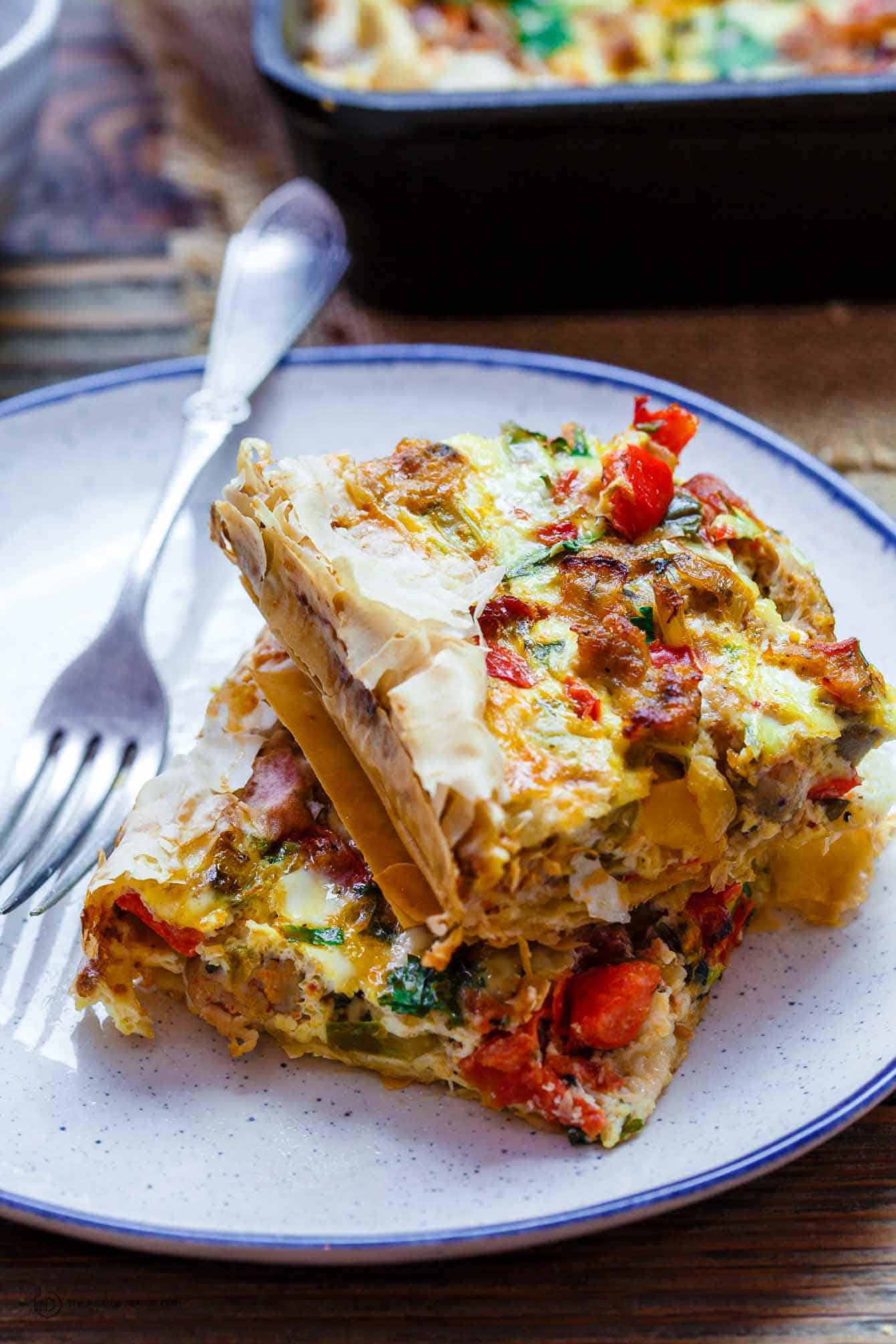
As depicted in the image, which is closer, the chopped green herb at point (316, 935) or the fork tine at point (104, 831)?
the chopped green herb at point (316, 935)

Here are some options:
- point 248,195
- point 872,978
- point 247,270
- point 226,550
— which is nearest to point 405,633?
point 226,550

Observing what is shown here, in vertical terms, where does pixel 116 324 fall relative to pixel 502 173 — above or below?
below

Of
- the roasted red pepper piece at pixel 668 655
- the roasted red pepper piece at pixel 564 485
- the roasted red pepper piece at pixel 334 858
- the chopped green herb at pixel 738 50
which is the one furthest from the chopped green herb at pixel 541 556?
the chopped green herb at pixel 738 50

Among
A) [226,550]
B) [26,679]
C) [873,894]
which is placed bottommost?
[873,894]

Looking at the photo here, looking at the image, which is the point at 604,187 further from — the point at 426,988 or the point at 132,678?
the point at 426,988

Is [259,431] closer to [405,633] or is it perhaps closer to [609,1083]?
[405,633]

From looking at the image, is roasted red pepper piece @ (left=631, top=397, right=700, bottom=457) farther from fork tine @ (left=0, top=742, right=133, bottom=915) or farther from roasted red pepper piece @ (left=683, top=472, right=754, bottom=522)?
fork tine @ (left=0, top=742, right=133, bottom=915)

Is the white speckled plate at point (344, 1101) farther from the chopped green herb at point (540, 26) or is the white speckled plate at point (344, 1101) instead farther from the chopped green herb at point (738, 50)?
the chopped green herb at point (540, 26)
